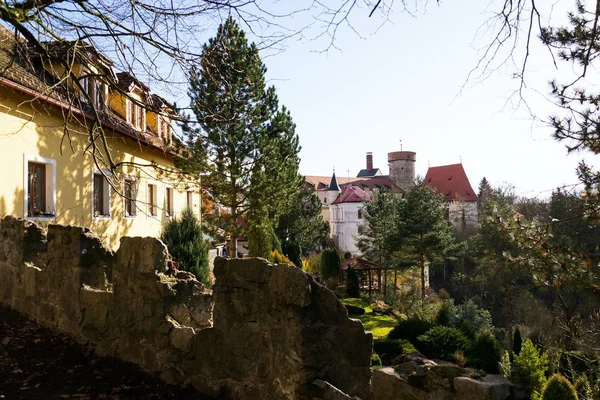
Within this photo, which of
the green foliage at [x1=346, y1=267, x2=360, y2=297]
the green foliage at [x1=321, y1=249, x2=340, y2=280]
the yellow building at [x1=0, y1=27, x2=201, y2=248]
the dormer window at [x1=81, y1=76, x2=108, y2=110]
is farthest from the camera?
the green foliage at [x1=321, y1=249, x2=340, y2=280]

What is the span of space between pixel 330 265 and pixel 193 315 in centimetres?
2156

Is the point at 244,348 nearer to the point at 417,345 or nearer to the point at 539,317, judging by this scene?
the point at 417,345

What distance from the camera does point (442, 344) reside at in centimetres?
1138

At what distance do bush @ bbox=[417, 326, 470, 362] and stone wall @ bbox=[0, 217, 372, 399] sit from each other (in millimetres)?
7498

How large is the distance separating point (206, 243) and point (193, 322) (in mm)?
9379

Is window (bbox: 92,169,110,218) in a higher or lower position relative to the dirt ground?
higher

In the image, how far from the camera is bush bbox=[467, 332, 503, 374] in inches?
411

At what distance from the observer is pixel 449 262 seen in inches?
1601

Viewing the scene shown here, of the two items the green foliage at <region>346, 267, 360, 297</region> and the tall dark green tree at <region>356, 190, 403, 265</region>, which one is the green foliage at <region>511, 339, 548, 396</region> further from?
the tall dark green tree at <region>356, 190, 403, 265</region>

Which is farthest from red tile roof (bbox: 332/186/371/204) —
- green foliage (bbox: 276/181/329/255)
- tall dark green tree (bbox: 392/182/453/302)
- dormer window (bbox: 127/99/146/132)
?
dormer window (bbox: 127/99/146/132)

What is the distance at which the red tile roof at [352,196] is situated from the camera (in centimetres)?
5534

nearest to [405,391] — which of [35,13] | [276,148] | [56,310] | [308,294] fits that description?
[308,294]

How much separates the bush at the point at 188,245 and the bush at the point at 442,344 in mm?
5979

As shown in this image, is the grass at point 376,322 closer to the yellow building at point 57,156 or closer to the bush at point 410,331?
the bush at point 410,331
